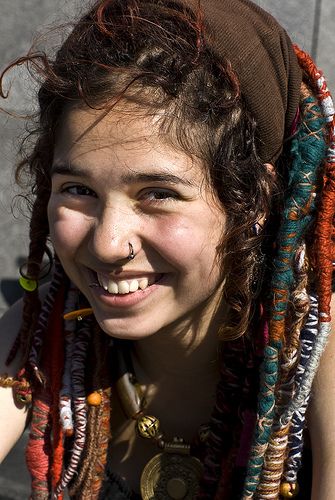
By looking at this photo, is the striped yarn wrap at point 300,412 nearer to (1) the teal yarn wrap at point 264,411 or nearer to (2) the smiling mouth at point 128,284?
(1) the teal yarn wrap at point 264,411

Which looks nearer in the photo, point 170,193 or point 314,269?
point 170,193

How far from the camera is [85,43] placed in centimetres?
160

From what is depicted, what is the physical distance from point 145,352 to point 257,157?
606 mm

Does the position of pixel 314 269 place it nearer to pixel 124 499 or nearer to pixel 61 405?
pixel 61 405

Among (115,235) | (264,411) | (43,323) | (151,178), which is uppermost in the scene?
(151,178)

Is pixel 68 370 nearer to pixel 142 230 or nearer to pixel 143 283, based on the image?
pixel 143 283

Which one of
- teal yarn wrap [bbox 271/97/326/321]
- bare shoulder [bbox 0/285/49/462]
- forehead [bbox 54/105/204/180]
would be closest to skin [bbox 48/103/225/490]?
forehead [bbox 54/105/204/180]

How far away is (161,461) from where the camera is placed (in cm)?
197

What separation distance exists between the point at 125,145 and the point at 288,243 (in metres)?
0.37

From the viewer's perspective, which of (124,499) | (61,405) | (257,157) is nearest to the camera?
(257,157)

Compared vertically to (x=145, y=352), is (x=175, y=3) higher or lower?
higher

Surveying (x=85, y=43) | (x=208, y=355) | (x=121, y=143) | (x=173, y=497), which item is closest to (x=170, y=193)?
(x=121, y=143)

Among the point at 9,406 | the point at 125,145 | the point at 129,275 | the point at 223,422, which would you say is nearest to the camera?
the point at 125,145

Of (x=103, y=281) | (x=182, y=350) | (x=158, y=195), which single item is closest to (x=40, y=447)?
(x=182, y=350)
